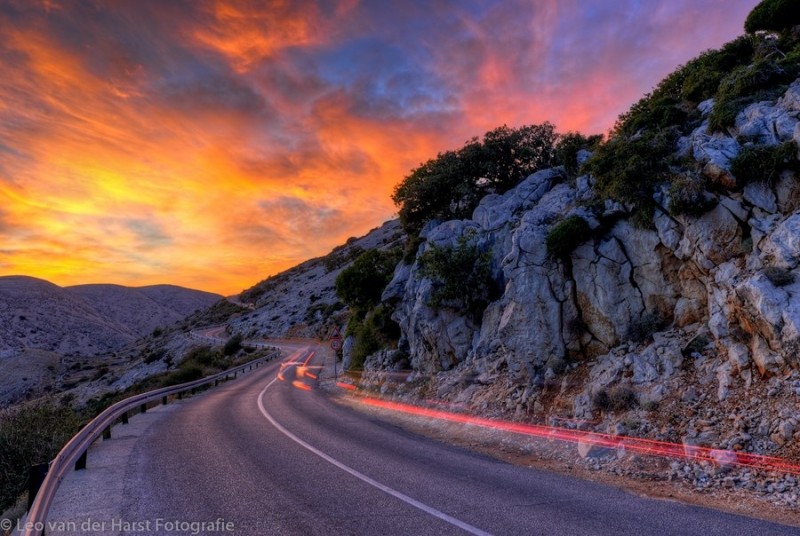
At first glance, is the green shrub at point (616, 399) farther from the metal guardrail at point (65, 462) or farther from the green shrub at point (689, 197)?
the metal guardrail at point (65, 462)

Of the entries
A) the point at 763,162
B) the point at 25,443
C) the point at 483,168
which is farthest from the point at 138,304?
the point at 763,162

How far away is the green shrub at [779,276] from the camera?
9.80 metres

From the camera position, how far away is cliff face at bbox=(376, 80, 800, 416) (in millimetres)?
10203

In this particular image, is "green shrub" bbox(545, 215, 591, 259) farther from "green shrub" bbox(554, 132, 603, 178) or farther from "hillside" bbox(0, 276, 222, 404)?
"hillside" bbox(0, 276, 222, 404)

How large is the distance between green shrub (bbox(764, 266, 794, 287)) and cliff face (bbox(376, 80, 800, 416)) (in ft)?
0.09

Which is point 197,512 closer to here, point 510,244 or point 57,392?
point 510,244

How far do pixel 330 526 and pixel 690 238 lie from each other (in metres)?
12.6

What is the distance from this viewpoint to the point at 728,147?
1330 centimetres

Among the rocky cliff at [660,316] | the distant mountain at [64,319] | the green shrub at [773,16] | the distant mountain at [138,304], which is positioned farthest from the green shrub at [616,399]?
the distant mountain at [138,304]

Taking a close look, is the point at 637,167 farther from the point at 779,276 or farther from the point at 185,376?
the point at 185,376

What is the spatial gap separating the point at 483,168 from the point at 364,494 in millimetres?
23832

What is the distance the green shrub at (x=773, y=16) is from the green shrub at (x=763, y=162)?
10641 mm

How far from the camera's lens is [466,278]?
757 inches

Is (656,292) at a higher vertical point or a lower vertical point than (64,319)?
lower
